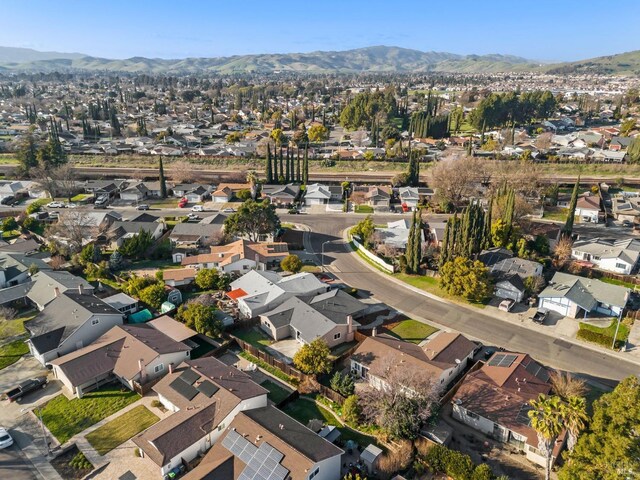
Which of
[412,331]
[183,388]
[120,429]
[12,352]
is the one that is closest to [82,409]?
[120,429]

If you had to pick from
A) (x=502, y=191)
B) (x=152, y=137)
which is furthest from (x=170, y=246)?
(x=152, y=137)

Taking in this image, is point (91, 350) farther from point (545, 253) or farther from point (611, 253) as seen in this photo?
point (611, 253)

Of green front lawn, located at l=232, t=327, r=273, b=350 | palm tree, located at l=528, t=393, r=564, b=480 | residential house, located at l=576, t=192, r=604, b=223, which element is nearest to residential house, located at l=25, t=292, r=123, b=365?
green front lawn, located at l=232, t=327, r=273, b=350

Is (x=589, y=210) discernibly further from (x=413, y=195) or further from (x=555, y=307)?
(x=555, y=307)

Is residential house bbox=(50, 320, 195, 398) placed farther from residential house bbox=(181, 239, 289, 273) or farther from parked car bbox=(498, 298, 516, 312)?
parked car bbox=(498, 298, 516, 312)

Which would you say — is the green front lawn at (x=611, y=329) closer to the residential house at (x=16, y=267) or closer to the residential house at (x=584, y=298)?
the residential house at (x=584, y=298)
